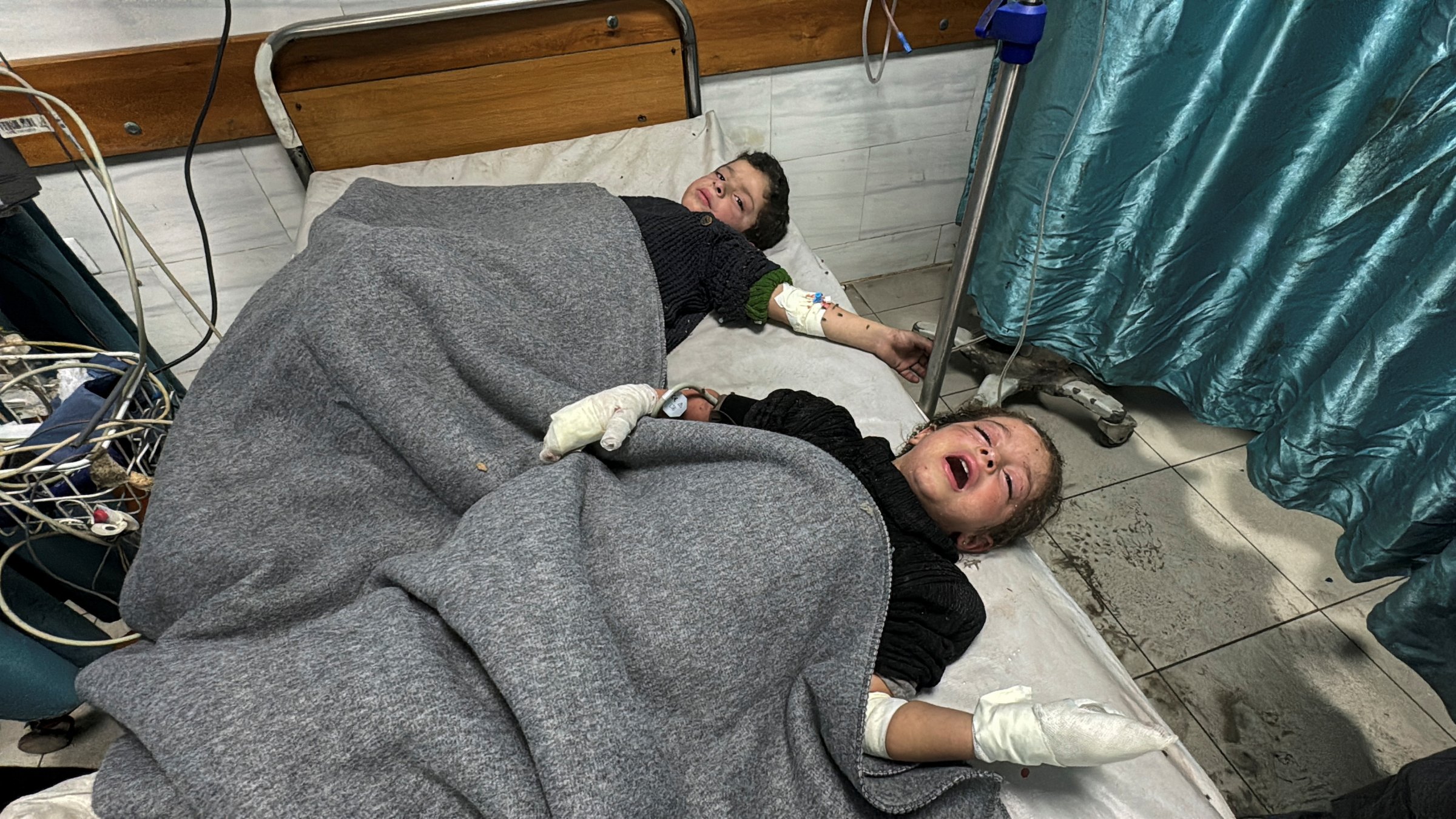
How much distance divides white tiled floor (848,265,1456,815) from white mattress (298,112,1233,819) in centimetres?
53

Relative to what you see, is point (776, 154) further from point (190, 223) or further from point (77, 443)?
point (77, 443)

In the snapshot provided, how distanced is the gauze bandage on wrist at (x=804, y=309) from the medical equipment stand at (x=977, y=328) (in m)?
0.24

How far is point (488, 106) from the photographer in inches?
66.8

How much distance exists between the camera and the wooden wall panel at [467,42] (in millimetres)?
1538

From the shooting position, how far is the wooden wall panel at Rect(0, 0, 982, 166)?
1.45 m

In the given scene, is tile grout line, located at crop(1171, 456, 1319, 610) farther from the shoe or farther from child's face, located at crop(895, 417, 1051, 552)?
the shoe

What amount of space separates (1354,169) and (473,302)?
1.57 m

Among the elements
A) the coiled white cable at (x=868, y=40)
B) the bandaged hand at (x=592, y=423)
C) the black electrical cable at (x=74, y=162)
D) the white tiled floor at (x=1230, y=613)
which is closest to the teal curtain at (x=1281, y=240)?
the white tiled floor at (x=1230, y=613)

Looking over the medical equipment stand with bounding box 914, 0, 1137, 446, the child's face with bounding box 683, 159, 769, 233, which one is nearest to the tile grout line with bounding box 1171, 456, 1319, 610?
the medical equipment stand with bounding box 914, 0, 1137, 446

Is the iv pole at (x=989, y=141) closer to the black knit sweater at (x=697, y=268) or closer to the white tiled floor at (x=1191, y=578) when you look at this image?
the black knit sweater at (x=697, y=268)

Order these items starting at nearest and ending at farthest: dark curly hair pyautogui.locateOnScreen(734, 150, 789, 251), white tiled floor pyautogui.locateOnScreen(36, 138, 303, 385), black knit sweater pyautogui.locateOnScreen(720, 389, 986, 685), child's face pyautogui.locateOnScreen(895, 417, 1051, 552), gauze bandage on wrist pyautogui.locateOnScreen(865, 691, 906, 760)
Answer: gauze bandage on wrist pyautogui.locateOnScreen(865, 691, 906, 760), black knit sweater pyautogui.locateOnScreen(720, 389, 986, 685), child's face pyautogui.locateOnScreen(895, 417, 1051, 552), white tiled floor pyautogui.locateOnScreen(36, 138, 303, 385), dark curly hair pyautogui.locateOnScreen(734, 150, 789, 251)

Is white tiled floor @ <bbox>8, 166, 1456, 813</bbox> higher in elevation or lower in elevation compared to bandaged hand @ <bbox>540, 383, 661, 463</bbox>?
lower

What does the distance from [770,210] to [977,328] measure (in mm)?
843

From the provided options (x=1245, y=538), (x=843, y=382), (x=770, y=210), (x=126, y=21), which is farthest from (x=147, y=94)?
(x=1245, y=538)
